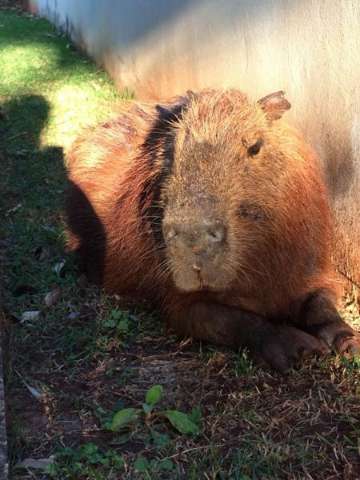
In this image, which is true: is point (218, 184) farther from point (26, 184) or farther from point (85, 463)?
point (26, 184)

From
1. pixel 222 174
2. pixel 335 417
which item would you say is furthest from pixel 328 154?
pixel 335 417

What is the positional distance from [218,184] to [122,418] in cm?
98

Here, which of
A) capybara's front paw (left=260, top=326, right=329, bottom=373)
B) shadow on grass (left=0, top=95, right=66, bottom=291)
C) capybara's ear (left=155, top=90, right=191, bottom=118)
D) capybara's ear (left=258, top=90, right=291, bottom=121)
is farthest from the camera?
shadow on grass (left=0, top=95, right=66, bottom=291)

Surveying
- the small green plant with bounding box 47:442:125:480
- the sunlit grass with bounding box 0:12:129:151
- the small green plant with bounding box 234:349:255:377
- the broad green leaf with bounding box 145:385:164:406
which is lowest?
→ the small green plant with bounding box 234:349:255:377

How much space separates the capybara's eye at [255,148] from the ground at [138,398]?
2.92 feet

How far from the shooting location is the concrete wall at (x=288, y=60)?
11.3ft

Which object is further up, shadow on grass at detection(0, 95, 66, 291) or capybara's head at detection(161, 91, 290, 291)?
capybara's head at detection(161, 91, 290, 291)

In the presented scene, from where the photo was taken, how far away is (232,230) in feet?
9.62

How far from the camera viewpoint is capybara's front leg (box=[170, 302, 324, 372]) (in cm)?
314

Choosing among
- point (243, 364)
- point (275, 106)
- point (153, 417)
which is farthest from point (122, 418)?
point (275, 106)

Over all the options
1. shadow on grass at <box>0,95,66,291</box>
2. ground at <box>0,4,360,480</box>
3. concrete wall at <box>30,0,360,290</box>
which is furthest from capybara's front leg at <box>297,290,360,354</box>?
shadow on grass at <box>0,95,66,291</box>

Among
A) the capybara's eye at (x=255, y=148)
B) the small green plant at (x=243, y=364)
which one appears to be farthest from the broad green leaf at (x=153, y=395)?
the capybara's eye at (x=255, y=148)

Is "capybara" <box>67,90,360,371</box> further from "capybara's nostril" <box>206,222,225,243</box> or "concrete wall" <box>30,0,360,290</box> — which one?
"concrete wall" <box>30,0,360,290</box>

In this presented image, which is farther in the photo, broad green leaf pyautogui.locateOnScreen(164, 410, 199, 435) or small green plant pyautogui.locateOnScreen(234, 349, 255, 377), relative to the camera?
small green plant pyautogui.locateOnScreen(234, 349, 255, 377)
